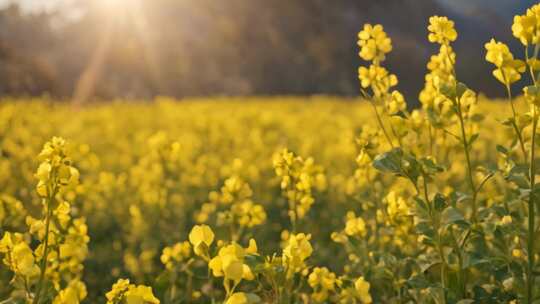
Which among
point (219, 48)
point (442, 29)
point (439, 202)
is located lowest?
point (439, 202)

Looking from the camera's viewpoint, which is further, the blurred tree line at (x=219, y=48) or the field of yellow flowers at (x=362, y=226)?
the blurred tree line at (x=219, y=48)

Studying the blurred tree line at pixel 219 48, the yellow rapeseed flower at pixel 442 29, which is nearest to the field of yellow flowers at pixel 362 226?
the yellow rapeseed flower at pixel 442 29

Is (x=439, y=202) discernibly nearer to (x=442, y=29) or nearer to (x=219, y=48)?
(x=442, y=29)

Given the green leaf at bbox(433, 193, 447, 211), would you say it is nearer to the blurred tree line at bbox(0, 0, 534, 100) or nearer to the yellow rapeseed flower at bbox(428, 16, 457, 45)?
the yellow rapeseed flower at bbox(428, 16, 457, 45)

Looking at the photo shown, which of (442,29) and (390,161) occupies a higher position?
(442,29)

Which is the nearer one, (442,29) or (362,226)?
(442,29)

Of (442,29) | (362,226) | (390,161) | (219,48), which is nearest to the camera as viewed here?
(390,161)

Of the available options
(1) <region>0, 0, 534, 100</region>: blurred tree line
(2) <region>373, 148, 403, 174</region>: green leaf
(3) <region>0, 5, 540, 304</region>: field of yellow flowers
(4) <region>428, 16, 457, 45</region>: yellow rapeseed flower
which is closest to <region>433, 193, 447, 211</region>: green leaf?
(3) <region>0, 5, 540, 304</region>: field of yellow flowers

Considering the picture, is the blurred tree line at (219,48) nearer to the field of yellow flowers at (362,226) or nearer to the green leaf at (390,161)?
the field of yellow flowers at (362,226)

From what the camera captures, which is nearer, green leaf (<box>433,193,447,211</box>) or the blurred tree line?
green leaf (<box>433,193,447,211</box>)

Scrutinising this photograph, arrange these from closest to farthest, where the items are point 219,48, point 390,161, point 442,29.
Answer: point 390,161 < point 442,29 < point 219,48

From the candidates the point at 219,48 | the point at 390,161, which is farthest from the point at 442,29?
the point at 219,48

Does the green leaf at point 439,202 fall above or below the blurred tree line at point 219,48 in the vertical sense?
below

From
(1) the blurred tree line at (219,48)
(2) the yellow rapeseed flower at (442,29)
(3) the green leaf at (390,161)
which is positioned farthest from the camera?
(1) the blurred tree line at (219,48)
